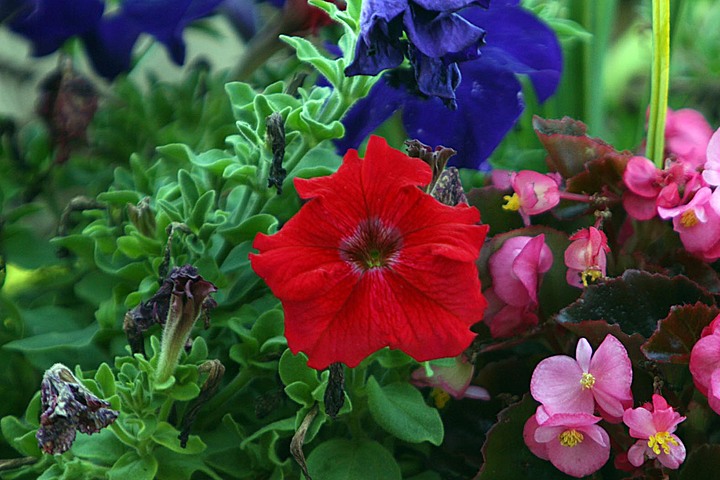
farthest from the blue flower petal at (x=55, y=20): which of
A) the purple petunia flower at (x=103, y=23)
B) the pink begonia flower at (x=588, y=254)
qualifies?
the pink begonia flower at (x=588, y=254)

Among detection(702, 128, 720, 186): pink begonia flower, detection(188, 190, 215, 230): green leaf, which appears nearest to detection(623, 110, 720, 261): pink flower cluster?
detection(702, 128, 720, 186): pink begonia flower

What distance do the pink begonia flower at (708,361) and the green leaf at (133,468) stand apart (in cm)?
26

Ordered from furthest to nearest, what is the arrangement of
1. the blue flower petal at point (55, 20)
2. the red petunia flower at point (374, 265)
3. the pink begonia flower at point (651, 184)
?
the blue flower petal at point (55, 20) → the pink begonia flower at point (651, 184) → the red petunia flower at point (374, 265)

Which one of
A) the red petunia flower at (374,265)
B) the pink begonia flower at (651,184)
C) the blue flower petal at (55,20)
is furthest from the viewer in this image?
the blue flower petal at (55,20)

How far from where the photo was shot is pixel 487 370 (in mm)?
496

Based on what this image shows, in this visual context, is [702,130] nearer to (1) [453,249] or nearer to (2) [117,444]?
(1) [453,249]

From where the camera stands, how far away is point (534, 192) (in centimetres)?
48

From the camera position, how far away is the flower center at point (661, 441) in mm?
391

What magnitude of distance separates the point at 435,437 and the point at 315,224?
13 cm

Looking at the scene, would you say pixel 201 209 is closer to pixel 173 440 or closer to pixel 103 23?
pixel 173 440

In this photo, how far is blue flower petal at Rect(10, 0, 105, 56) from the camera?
0.59 meters

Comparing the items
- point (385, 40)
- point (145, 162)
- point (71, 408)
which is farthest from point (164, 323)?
point (145, 162)

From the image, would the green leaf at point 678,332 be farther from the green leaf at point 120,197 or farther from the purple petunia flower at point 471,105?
the green leaf at point 120,197

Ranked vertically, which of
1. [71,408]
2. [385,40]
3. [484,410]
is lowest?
[484,410]
